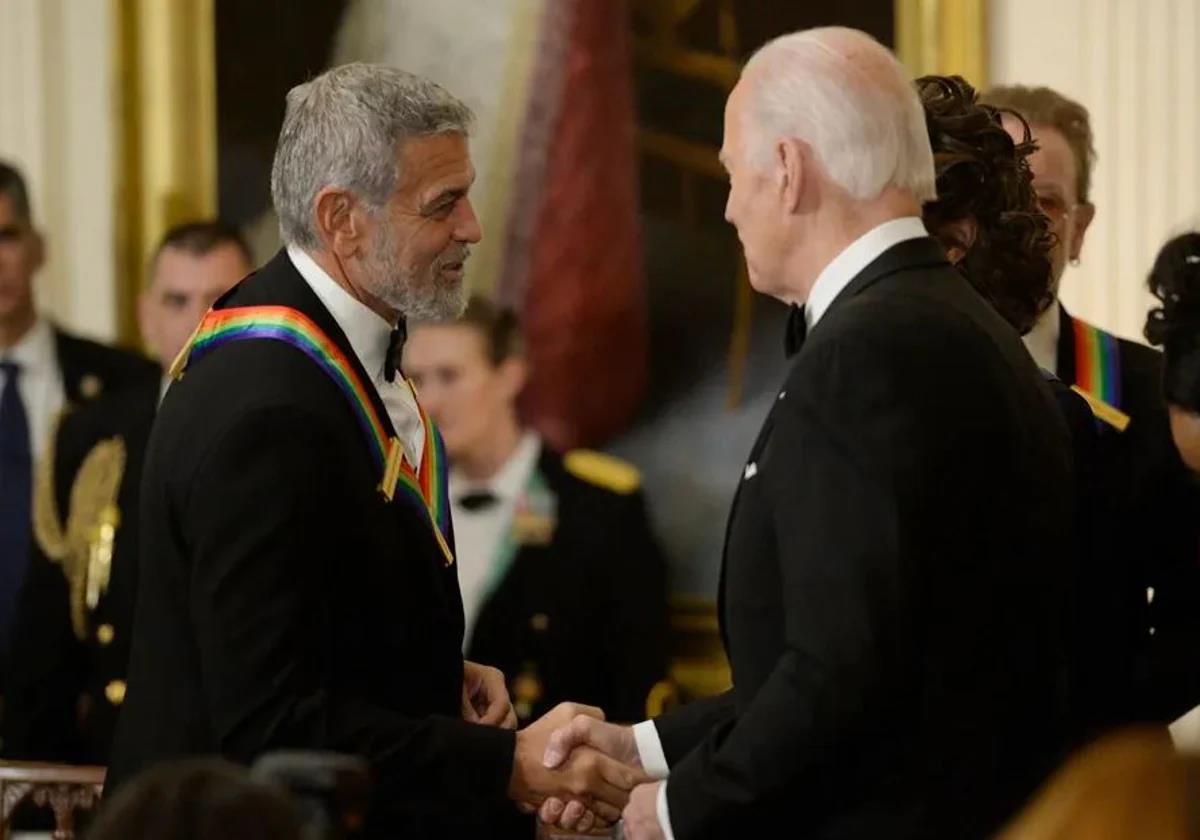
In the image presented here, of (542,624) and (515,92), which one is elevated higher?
(515,92)

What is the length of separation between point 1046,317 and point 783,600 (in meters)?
1.38

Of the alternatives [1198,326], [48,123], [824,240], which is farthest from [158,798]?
[48,123]

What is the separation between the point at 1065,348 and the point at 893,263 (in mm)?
1222

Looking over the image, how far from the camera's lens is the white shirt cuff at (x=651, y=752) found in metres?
3.36

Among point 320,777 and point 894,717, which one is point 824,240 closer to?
point 894,717

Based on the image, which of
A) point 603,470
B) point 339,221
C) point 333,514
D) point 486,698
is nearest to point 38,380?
point 603,470

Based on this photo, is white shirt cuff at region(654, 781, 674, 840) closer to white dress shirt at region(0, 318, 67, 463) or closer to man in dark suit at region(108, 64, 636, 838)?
man in dark suit at region(108, 64, 636, 838)

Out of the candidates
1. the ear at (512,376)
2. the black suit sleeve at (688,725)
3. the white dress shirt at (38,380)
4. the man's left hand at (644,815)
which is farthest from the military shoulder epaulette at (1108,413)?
the white dress shirt at (38,380)

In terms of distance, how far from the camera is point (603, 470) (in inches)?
235

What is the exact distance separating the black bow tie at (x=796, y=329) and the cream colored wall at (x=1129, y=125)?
295 cm

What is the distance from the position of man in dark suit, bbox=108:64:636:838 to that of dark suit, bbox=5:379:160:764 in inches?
82.0

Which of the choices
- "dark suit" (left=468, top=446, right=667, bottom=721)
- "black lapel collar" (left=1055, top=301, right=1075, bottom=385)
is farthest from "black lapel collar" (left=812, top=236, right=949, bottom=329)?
"dark suit" (left=468, top=446, right=667, bottom=721)

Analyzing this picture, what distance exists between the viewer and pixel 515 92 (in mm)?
6043

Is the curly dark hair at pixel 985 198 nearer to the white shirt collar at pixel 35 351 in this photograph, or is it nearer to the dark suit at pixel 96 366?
the dark suit at pixel 96 366
